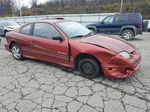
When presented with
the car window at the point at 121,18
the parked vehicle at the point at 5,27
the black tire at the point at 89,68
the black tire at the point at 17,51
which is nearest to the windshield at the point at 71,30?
the black tire at the point at 89,68

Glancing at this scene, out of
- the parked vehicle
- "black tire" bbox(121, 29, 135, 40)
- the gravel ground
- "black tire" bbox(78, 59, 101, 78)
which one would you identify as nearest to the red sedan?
"black tire" bbox(78, 59, 101, 78)

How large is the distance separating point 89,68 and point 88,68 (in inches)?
1.3

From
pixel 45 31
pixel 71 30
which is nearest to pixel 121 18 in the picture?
pixel 71 30

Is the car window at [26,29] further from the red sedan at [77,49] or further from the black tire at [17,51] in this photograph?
the black tire at [17,51]

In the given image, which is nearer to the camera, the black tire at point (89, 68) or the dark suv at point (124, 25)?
the black tire at point (89, 68)

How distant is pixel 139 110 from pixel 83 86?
1.26 metres

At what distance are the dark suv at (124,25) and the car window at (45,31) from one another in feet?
19.8

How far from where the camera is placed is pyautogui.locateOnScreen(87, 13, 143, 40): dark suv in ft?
27.7

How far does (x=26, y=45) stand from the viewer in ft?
14.7

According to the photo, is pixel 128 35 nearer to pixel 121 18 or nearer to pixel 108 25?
pixel 121 18

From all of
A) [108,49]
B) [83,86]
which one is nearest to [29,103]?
[83,86]

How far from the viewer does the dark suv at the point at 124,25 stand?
844 centimetres

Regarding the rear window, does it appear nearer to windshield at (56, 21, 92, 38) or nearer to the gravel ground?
the gravel ground

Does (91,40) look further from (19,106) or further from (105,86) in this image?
(19,106)
